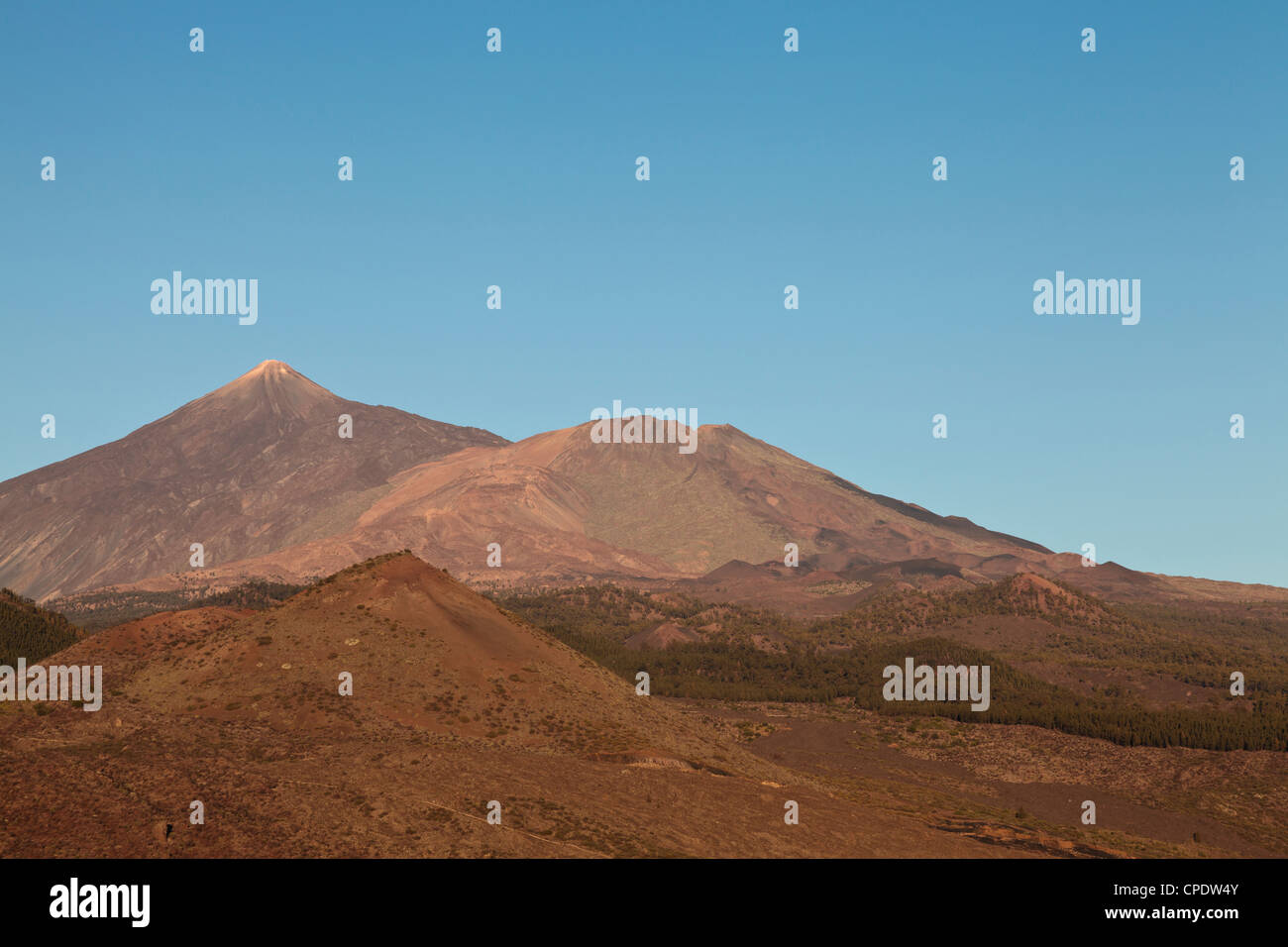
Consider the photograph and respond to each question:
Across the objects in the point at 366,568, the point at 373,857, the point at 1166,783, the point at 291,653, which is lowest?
the point at 1166,783

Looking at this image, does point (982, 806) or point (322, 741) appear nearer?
point (322, 741)

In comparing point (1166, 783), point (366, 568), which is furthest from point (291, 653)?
point (1166, 783)

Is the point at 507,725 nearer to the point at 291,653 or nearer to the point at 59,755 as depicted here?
the point at 291,653

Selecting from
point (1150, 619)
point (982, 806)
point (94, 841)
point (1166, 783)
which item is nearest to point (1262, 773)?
point (1166, 783)
